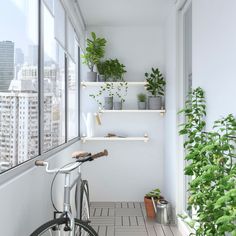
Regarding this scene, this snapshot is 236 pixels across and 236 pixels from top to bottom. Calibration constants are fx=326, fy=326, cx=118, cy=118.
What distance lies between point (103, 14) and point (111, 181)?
246cm

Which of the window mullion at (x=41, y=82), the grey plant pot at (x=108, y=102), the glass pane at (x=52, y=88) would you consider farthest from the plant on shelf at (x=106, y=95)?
the window mullion at (x=41, y=82)

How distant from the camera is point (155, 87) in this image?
4.69 m

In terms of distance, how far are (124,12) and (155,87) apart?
1.12 meters

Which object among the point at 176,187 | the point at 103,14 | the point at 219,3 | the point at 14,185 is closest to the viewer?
the point at 14,185

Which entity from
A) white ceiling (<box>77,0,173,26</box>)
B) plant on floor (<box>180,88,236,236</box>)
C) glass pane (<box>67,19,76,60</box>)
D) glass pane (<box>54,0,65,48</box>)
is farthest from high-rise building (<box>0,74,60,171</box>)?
white ceiling (<box>77,0,173,26</box>)

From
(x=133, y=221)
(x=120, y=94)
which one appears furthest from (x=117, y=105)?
(x=133, y=221)

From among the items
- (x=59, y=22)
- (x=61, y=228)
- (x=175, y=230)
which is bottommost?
(x=175, y=230)

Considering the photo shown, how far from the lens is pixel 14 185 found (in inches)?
70.5

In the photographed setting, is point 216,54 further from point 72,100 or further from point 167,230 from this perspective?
point 72,100

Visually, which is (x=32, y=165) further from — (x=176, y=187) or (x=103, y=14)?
(x=103, y=14)

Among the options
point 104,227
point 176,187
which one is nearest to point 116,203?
point 104,227

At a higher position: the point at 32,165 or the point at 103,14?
the point at 103,14

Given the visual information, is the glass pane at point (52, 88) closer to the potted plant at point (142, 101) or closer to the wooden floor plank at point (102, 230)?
the wooden floor plank at point (102, 230)

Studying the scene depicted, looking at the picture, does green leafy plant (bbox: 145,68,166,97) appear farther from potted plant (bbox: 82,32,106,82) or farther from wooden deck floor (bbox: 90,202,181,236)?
wooden deck floor (bbox: 90,202,181,236)
